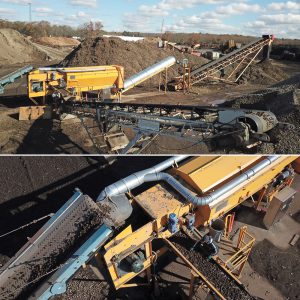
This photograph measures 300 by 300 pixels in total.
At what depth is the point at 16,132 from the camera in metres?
12.5

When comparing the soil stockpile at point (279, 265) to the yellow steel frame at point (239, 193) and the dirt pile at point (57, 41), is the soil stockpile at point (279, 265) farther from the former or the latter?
the dirt pile at point (57, 41)

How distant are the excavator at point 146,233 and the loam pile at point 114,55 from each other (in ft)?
56.2

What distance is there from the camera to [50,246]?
6.23 meters

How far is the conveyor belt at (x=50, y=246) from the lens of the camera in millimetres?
6020

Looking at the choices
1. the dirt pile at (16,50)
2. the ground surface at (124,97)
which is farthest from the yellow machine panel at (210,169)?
the dirt pile at (16,50)

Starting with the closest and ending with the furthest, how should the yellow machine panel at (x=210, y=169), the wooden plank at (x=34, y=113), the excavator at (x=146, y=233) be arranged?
the excavator at (x=146, y=233)
the yellow machine panel at (x=210, y=169)
the wooden plank at (x=34, y=113)

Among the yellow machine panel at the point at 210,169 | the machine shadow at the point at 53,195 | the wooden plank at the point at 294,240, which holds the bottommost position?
the wooden plank at the point at 294,240

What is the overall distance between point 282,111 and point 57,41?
34.8m

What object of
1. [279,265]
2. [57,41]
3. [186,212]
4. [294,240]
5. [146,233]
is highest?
[57,41]

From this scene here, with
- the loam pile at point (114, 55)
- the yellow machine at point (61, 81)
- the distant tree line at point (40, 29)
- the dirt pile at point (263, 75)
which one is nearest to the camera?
the yellow machine at point (61, 81)

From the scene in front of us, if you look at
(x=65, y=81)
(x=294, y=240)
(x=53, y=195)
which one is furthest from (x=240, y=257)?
(x=65, y=81)

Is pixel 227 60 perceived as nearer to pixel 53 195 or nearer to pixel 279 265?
pixel 279 265

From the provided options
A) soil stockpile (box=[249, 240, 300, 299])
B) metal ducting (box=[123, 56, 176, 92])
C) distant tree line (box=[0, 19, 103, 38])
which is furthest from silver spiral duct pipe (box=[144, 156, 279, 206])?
distant tree line (box=[0, 19, 103, 38])

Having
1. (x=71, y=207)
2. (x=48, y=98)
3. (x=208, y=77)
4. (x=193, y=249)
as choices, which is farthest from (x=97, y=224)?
(x=208, y=77)
